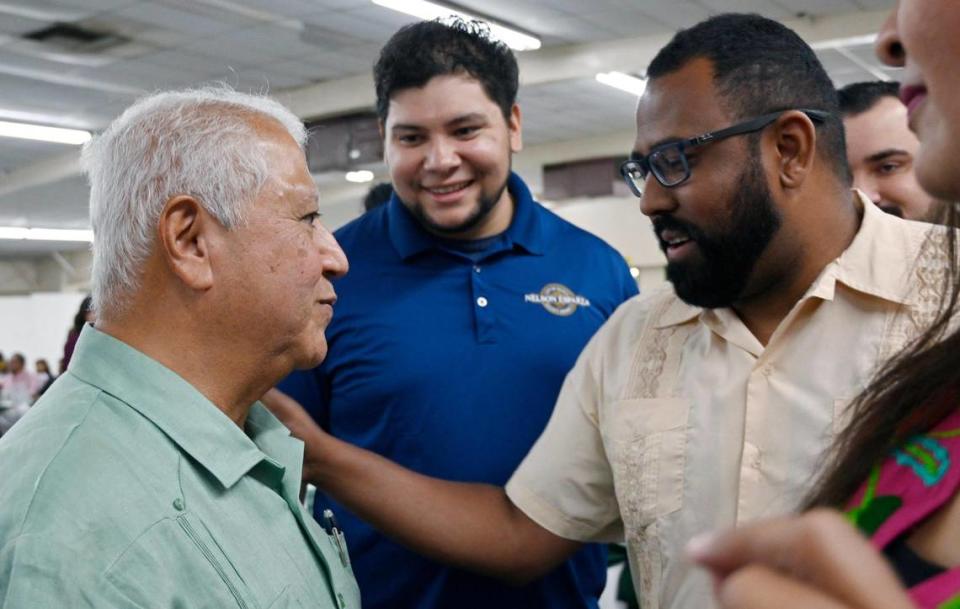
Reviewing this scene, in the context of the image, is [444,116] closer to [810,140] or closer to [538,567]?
[810,140]

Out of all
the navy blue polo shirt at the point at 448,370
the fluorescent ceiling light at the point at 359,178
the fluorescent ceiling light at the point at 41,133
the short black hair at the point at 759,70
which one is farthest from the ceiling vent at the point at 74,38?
the short black hair at the point at 759,70

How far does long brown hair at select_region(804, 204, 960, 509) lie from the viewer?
94 cm

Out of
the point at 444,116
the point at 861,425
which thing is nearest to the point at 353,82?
the point at 444,116

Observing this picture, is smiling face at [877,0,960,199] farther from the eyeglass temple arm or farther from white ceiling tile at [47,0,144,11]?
white ceiling tile at [47,0,144,11]

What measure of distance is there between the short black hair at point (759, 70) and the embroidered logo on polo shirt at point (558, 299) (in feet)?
2.10

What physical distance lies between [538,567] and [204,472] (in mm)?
757

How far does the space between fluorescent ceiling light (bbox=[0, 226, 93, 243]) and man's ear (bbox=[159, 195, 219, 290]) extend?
19.8 meters

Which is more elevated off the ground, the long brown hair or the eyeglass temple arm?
the eyeglass temple arm

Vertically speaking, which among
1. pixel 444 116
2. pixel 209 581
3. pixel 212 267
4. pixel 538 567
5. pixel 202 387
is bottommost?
pixel 538 567

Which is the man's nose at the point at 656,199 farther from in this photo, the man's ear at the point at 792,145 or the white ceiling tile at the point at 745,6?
the white ceiling tile at the point at 745,6

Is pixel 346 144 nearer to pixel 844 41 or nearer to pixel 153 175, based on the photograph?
pixel 844 41

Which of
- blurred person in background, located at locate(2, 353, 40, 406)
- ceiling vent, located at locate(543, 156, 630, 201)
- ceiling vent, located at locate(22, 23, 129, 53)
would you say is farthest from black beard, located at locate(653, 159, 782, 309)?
blurred person in background, located at locate(2, 353, 40, 406)

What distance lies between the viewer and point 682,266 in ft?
5.86

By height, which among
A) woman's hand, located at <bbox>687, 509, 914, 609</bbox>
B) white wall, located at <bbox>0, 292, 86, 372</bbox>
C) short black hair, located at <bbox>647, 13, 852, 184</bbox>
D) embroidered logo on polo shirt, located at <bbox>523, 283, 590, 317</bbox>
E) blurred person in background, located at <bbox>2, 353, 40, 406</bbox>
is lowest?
white wall, located at <bbox>0, 292, 86, 372</bbox>
